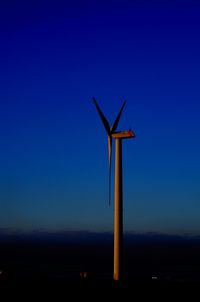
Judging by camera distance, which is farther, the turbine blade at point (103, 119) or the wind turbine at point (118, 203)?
the turbine blade at point (103, 119)

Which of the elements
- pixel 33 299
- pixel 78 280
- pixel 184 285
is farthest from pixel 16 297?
pixel 184 285

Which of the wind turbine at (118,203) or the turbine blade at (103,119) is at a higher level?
the turbine blade at (103,119)

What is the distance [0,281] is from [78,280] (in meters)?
5.06

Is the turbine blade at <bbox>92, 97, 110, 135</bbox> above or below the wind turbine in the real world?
above

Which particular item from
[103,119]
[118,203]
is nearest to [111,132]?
[103,119]

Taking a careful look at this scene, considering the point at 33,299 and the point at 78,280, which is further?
the point at 78,280

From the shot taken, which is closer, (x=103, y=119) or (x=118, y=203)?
(x=118, y=203)

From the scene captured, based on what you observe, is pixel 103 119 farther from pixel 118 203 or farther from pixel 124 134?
pixel 118 203

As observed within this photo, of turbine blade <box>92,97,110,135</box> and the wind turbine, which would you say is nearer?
the wind turbine

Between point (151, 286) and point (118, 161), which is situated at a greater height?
point (118, 161)

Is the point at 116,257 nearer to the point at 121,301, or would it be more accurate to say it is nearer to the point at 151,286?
the point at 151,286

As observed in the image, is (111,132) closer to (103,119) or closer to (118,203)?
(103,119)

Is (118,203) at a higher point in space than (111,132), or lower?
lower

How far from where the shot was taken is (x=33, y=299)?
94.6 ft
